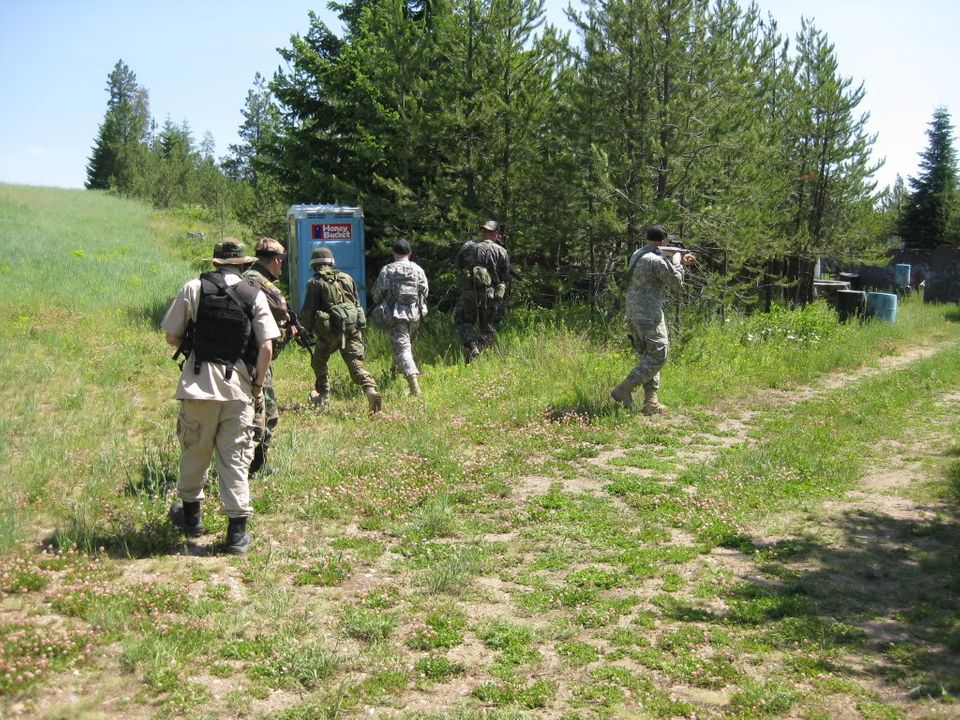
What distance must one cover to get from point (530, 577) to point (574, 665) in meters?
1.12

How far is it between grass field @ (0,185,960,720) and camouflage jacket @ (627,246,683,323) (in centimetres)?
106

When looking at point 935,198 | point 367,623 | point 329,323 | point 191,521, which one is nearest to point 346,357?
point 329,323

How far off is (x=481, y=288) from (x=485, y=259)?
0.39 meters

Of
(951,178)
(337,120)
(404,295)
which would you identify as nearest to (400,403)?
(404,295)

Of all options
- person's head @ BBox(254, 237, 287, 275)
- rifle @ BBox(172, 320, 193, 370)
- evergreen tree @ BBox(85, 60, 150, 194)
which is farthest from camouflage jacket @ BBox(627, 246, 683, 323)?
evergreen tree @ BBox(85, 60, 150, 194)

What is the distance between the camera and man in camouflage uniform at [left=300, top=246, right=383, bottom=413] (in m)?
9.35

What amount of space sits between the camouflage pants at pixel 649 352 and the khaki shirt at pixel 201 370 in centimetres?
479

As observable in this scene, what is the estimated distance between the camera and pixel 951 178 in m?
37.5

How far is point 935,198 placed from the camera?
3738 centimetres

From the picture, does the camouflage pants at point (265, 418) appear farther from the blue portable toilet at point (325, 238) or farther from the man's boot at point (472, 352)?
the blue portable toilet at point (325, 238)

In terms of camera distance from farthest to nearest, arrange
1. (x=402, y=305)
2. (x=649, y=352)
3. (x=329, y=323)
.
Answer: (x=402, y=305)
(x=329, y=323)
(x=649, y=352)

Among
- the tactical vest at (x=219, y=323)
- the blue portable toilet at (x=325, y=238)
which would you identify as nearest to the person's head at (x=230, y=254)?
the tactical vest at (x=219, y=323)

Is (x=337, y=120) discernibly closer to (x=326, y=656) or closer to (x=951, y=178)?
(x=326, y=656)

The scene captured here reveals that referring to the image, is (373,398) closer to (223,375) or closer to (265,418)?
(265,418)
